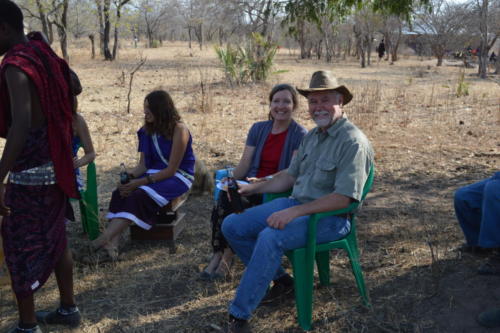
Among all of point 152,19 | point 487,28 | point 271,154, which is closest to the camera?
point 271,154

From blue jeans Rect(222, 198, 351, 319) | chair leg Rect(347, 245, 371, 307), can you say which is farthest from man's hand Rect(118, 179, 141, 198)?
chair leg Rect(347, 245, 371, 307)

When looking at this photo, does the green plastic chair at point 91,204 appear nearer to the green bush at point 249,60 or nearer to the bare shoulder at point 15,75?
the bare shoulder at point 15,75

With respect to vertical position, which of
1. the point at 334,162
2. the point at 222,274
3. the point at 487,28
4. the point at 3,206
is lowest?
the point at 222,274

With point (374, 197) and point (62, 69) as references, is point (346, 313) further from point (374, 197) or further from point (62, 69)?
point (374, 197)

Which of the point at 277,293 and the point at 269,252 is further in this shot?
the point at 277,293

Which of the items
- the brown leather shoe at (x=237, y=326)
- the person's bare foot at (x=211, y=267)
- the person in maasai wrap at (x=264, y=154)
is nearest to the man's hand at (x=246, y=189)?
the person in maasai wrap at (x=264, y=154)

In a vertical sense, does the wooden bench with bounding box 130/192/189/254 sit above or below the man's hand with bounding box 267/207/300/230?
below

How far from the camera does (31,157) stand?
7.59 ft

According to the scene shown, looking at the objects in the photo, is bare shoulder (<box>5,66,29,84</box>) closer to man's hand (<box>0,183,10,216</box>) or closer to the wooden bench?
man's hand (<box>0,183,10,216</box>)

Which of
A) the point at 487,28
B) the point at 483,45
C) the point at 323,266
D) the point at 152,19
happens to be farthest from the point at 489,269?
the point at 152,19

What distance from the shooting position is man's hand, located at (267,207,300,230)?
2.40 m

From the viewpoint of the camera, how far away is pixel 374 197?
470cm

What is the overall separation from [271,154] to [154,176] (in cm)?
92

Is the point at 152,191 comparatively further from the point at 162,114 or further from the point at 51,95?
the point at 51,95
